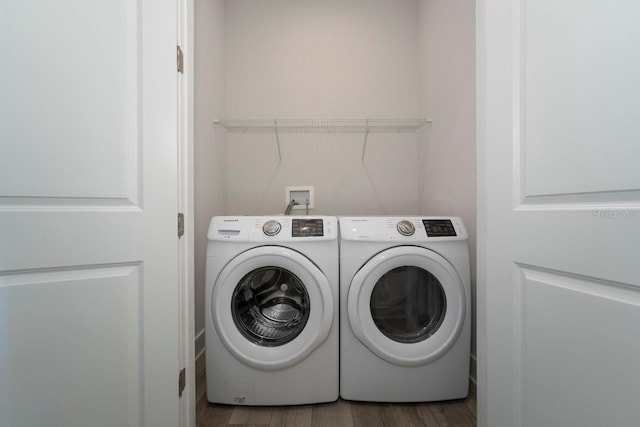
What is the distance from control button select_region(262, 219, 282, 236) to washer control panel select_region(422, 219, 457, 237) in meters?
0.69

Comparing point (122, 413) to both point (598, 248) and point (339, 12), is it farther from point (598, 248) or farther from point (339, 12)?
point (339, 12)

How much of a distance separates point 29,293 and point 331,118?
6.02 ft

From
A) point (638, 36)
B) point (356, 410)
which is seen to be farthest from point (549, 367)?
point (356, 410)

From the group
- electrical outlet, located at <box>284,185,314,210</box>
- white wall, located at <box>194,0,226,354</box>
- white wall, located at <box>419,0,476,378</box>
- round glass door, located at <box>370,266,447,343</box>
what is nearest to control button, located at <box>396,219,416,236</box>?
round glass door, located at <box>370,266,447,343</box>

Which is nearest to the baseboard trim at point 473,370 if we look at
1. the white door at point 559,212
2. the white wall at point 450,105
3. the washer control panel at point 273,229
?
the white wall at point 450,105

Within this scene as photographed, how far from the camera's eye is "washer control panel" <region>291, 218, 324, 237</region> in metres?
1.22

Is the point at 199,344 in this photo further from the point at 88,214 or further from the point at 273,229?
the point at 88,214

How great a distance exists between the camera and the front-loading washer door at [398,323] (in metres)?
1.18

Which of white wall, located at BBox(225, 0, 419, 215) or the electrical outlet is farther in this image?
white wall, located at BBox(225, 0, 419, 215)

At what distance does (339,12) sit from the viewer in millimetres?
2023

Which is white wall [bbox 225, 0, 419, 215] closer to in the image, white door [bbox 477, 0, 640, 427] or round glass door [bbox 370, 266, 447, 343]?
round glass door [bbox 370, 266, 447, 343]

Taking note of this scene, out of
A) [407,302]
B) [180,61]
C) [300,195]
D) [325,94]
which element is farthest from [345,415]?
[325,94]

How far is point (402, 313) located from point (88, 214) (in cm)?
128

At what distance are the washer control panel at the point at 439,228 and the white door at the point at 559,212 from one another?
0.38 m
